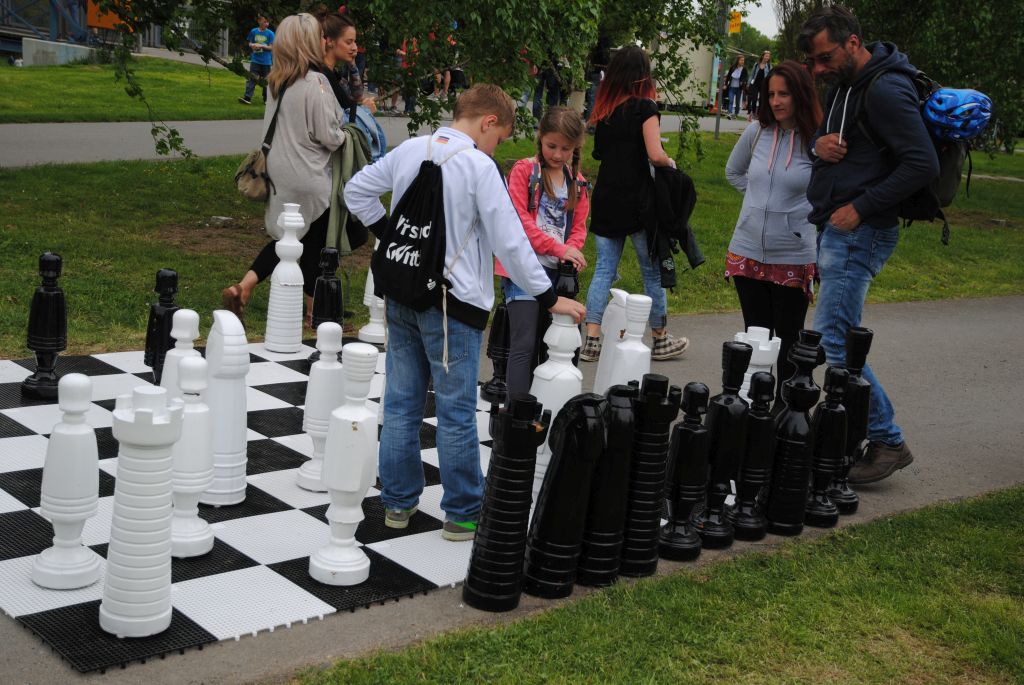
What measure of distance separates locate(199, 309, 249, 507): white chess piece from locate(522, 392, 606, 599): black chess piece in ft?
3.73

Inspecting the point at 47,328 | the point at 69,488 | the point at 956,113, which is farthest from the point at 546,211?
the point at 69,488

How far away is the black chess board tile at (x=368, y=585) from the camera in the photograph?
10.9 feet

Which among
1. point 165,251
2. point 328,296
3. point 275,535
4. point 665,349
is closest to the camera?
point 275,535

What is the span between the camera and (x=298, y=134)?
6.19 metres

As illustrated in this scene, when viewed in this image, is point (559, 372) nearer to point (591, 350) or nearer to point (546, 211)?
point (546, 211)

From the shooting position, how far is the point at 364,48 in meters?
8.85

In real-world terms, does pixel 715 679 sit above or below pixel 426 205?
below

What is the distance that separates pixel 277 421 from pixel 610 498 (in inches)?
78.3

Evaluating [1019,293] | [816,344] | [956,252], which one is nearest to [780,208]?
[816,344]

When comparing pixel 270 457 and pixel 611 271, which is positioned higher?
pixel 611 271

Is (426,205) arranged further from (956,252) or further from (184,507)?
(956,252)

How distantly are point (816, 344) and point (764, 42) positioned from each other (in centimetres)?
6062

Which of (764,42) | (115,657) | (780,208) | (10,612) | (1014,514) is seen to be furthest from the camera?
(764,42)

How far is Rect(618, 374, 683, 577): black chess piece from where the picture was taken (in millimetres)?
3596
